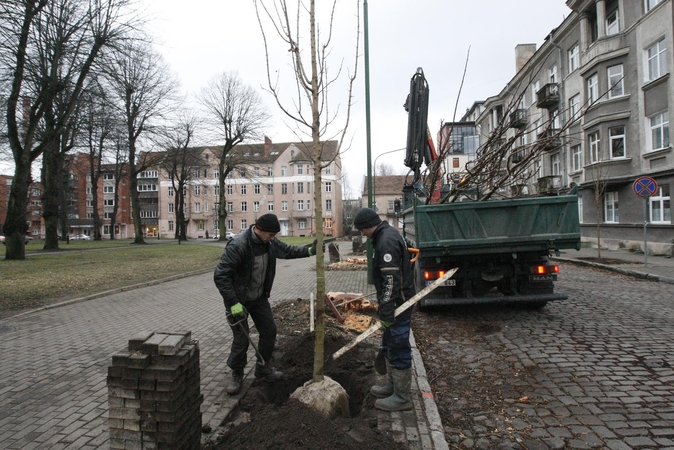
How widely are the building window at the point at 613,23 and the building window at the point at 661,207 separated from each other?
844 centimetres

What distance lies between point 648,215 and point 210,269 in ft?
61.9

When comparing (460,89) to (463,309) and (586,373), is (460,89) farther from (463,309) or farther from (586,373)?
(586,373)

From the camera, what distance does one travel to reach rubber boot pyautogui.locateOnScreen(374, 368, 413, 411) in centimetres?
344

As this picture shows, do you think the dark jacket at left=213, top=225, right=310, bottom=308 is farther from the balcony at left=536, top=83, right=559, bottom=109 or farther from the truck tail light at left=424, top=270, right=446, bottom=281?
the balcony at left=536, top=83, right=559, bottom=109

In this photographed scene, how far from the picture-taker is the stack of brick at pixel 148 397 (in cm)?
252

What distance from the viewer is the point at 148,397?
8.29 feet

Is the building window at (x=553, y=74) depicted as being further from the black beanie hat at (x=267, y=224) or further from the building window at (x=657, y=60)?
the black beanie hat at (x=267, y=224)

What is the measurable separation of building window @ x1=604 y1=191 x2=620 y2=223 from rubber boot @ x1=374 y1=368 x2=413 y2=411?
21.6 metres

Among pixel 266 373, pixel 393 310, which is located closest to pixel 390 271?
pixel 393 310

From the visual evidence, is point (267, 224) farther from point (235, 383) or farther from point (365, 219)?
point (235, 383)

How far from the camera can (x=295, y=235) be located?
68750mm

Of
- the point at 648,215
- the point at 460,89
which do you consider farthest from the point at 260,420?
the point at 648,215

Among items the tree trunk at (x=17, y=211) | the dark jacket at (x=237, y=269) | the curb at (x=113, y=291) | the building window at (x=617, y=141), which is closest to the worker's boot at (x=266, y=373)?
the dark jacket at (x=237, y=269)

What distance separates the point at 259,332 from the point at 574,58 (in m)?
27.5
